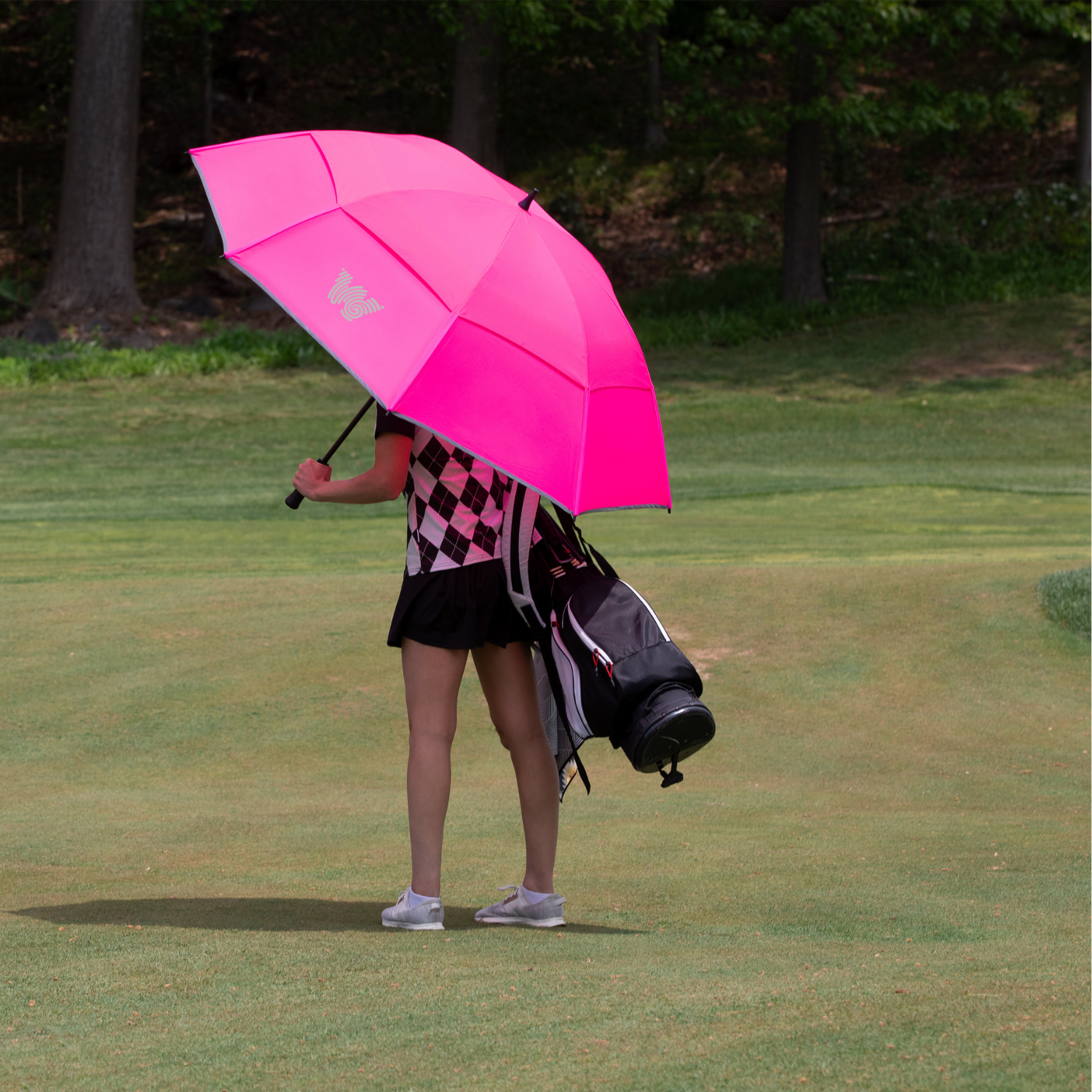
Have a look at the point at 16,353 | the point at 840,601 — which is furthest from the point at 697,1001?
the point at 16,353

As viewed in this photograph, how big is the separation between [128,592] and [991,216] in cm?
2420

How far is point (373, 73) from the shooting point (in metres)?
35.1

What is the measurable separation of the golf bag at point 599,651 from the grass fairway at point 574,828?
21.2 inches

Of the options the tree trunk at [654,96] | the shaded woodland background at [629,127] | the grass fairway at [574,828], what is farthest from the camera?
the tree trunk at [654,96]

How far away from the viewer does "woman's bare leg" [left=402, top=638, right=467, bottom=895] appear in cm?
403

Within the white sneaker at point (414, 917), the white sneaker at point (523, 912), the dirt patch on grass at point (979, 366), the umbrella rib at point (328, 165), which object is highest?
the umbrella rib at point (328, 165)

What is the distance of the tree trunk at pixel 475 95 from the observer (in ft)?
87.2

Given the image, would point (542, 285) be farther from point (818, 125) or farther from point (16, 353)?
point (818, 125)

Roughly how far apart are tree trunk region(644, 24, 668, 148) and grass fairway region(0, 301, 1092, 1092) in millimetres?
17855

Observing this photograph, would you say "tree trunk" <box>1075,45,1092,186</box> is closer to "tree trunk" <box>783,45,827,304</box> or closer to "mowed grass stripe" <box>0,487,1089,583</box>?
"tree trunk" <box>783,45,827,304</box>

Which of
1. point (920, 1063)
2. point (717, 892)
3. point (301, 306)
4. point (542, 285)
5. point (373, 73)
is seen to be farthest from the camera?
point (373, 73)

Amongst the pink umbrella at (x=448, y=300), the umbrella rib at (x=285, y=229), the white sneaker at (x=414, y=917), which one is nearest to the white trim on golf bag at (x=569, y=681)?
the pink umbrella at (x=448, y=300)

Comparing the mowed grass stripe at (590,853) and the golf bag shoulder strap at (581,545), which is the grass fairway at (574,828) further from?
the golf bag shoulder strap at (581,545)

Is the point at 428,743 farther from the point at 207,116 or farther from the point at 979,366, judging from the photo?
the point at 207,116
